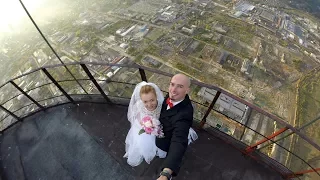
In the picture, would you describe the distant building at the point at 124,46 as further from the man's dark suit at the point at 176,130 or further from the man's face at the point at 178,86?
the man's face at the point at 178,86

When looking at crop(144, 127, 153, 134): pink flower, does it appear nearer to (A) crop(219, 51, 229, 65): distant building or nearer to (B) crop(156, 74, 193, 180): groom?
(B) crop(156, 74, 193, 180): groom

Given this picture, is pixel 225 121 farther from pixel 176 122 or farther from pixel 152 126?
pixel 176 122

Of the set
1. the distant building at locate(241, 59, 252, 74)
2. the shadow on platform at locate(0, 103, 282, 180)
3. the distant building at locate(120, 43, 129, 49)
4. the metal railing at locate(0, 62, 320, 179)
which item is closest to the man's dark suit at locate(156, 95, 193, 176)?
the shadow on platform at locate(0, 103, 282, 180)

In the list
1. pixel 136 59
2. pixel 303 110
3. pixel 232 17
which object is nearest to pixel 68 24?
pixel 136 59

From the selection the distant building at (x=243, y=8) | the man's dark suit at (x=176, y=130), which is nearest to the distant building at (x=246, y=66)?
the distant building at (x=243, y=8)

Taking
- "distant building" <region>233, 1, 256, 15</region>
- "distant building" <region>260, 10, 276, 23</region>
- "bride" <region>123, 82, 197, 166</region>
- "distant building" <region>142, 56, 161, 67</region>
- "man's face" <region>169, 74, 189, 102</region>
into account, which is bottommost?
"distant building" <region>260, 10, 276, 23</region>

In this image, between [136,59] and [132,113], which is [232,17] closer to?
[136,59]

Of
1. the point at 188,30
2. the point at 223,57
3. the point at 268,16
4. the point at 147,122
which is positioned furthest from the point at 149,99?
the point at 268,16

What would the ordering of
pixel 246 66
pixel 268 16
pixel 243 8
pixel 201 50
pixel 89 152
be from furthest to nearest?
pixel 243 8 < pixel 268 16 < pixel 201 50 < pixel 246 66 < pixel 89 152
